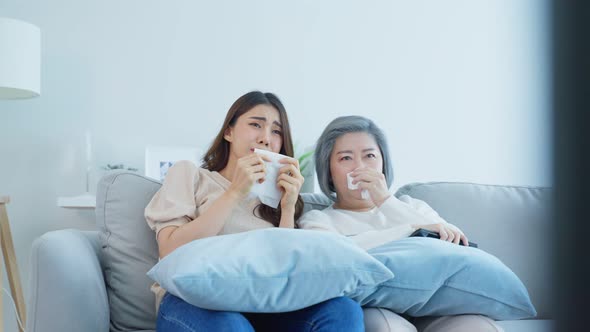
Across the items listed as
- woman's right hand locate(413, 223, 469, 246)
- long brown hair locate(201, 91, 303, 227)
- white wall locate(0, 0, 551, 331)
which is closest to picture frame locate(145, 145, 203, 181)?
white wall locate(0, 0, 551, 331)

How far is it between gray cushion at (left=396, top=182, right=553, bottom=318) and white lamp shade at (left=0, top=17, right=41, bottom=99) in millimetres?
1456

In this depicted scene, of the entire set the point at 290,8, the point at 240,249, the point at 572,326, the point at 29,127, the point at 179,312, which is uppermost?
the point at 290,8

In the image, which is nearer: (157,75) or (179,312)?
(179,312)

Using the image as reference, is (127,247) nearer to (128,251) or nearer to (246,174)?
(128,251)

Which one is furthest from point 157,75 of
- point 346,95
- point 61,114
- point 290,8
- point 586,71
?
point 586,71

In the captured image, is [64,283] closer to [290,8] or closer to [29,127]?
[29,127]

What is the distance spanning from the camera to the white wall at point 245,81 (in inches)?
100

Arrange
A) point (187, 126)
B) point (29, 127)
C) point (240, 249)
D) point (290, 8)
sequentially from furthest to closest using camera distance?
point (290, 8) < point (187, 126) < point (29, 127) < point (240, 249)

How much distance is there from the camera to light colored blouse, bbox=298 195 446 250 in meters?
1.45

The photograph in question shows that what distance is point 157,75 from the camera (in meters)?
2.67

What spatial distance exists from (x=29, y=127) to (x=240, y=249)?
5.96 feet

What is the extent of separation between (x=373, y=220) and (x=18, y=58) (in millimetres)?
1471

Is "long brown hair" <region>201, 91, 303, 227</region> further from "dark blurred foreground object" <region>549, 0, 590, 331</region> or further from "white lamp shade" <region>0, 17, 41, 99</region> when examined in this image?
"dark blurred foreground object" <region>549, 0, 590, 331</region>

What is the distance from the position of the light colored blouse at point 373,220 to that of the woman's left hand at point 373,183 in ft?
0.08
